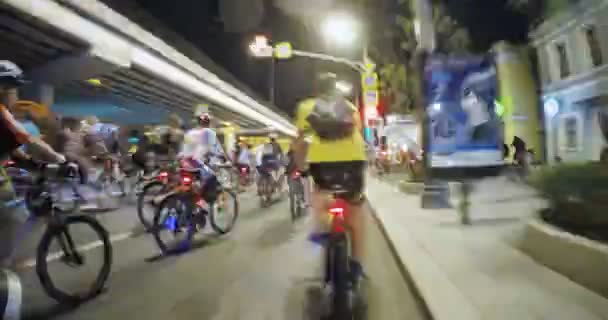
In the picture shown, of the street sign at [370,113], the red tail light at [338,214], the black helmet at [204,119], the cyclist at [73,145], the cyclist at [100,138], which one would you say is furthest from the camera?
the street sign at [370,113]

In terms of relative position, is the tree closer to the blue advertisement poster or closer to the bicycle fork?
the blue advertisement poster

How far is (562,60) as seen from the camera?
7.17 m

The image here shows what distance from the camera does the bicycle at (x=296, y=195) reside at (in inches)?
385

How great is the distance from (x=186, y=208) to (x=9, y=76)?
3.35m

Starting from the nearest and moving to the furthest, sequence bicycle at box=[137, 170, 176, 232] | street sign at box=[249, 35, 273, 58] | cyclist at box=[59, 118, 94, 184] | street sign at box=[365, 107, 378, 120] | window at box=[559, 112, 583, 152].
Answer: window at box=[559, 112, 583, 152]
cyclist at box=[59, 118, 94, 184]
bicycle at box=[137, 170, 176, 232]
street sign at box=[249, 35, 273, 58]
street sign at box=[365, 107, 378, 120]

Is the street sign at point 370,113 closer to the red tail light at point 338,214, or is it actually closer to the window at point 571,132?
the window at point 571,132

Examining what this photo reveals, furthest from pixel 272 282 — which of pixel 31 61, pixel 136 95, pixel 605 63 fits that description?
pixel 136 95

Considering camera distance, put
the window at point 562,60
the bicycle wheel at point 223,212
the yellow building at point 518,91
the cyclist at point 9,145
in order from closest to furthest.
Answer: the cyclist at point 9,145
the window at point 562,60
the bicycle wheel at point 223,212
the yellow building at point 518,91

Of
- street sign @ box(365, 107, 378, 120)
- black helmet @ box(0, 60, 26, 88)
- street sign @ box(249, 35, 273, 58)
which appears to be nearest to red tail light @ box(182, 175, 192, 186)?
→ black helmet @ box(0, 60, 26, 88)

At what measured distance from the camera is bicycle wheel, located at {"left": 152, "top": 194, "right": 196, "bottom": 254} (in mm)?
6152

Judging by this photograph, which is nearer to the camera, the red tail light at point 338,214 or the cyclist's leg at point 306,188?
the red tail light at point 338,214

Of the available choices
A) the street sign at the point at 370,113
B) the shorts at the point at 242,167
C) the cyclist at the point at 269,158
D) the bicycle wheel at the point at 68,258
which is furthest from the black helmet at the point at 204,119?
the street sign at the point at 370,113

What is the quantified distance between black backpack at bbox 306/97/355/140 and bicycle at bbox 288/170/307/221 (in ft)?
19.0

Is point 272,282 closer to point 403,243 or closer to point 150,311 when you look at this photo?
point 150,311
